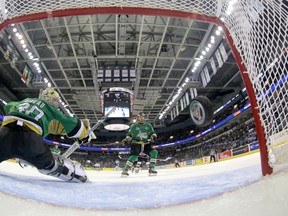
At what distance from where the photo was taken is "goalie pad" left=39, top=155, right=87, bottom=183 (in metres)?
2.47

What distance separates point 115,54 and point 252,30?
10.00 metres

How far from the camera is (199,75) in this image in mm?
13438

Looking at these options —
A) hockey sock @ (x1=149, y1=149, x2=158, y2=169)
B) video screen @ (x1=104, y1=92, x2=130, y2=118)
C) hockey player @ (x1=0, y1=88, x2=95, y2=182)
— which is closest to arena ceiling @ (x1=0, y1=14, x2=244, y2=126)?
video screen @ (x1=104, y1=92, x2=130, y2=118)

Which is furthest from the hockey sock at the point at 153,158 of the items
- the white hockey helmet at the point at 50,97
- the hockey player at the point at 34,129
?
the white hockey helmet at the point at 50,97

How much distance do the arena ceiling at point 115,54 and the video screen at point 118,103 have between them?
0.87 meters

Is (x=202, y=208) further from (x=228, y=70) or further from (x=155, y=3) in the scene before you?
(x=228, y=70)

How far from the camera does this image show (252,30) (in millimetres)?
1802

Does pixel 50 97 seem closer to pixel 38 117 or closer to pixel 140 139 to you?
pixel 38 117

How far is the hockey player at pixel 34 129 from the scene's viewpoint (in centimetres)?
197

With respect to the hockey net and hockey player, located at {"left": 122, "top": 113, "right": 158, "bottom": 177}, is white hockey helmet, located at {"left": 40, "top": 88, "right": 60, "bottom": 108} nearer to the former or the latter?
the hockey net

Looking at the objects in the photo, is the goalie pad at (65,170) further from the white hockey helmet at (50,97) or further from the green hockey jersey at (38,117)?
the white hockey helmet at (50,97)

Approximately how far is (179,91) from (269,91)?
13.6m

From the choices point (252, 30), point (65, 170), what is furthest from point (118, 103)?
point (252, 30)

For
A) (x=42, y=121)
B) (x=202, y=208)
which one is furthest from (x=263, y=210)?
(x=42, y=121)
